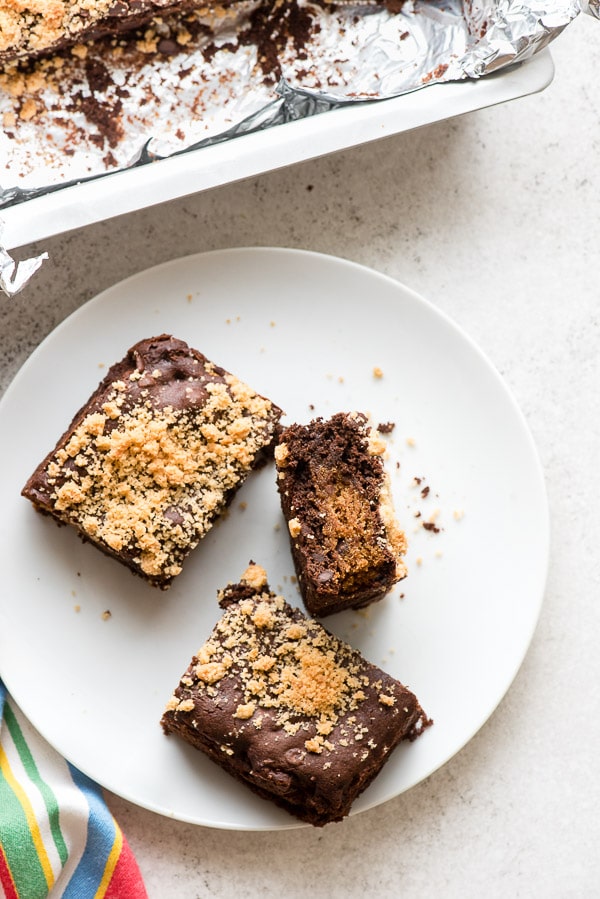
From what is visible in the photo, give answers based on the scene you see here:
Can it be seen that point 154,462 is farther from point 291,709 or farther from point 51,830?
point 51,830

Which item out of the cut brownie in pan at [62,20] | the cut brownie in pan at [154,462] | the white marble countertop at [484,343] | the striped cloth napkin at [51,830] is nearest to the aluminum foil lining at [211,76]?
the cut brownie in pan at [62,20]

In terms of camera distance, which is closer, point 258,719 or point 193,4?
point 258,719

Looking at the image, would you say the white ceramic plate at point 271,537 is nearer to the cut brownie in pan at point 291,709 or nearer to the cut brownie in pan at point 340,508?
the cut brownie in pan at point 291,709

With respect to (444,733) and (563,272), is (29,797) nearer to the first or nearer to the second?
(444,733)

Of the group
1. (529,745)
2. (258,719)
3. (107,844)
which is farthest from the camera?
(529,745)

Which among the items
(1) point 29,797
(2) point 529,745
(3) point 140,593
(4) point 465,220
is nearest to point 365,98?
(4) point 465,220

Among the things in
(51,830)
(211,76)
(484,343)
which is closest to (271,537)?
(484,343)
